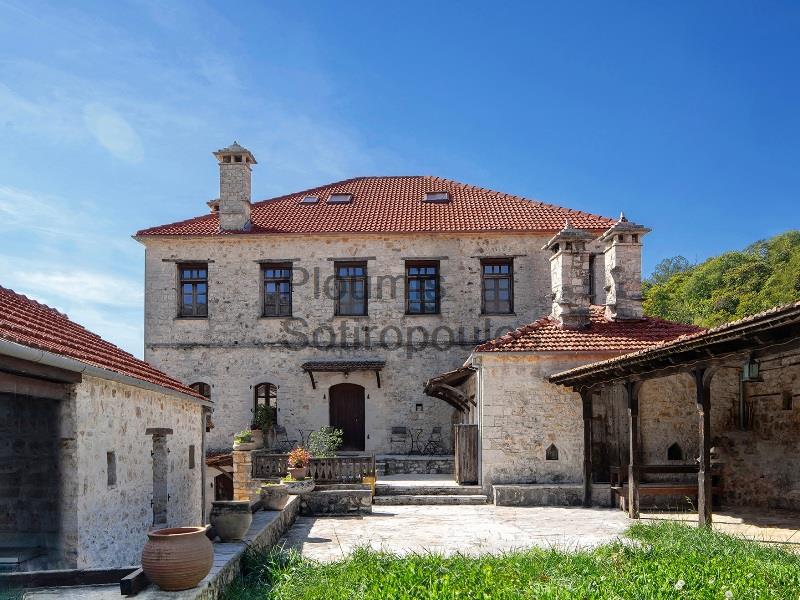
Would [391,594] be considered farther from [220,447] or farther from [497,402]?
[220,447]

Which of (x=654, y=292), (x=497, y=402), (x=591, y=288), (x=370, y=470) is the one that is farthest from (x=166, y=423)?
(x=654, y=292)

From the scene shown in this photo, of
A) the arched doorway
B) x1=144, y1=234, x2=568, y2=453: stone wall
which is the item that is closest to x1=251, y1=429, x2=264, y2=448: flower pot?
x1=144, y1=234, x2=568, y2=453: stone wall

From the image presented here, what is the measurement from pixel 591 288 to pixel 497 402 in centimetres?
795

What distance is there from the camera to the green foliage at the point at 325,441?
18914 mm

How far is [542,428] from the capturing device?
1572 centimetres

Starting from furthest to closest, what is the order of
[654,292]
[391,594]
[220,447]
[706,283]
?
[654,292] < [706,283] < [220,447] < [391,594]

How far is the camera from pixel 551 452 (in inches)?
618

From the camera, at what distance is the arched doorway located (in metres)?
21.9

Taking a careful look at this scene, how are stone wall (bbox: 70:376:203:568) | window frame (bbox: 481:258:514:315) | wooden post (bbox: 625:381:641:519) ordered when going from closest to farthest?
1. stone wall (bbox: 70:376:203:568)
2. wooden post (bbox: 625:381:641:519)
3. window frame (bbox: 481:258:514:315)

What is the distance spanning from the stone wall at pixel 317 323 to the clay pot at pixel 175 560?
1560 cm

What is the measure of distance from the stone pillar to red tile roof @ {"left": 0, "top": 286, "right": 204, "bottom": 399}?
6.11 m

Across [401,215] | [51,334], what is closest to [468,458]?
[401,215]

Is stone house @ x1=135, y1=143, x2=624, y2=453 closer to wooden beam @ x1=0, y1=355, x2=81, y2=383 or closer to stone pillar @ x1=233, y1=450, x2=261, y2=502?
stone pillar @ x1=233, y1=450, x2=261, y2=502

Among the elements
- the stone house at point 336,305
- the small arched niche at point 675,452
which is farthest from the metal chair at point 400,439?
the small arched niche at point 675,452
